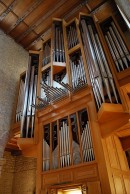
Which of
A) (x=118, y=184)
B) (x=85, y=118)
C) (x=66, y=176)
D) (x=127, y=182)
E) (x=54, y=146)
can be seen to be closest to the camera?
(x=118, y=184)

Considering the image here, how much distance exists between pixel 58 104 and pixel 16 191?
6.04 meters

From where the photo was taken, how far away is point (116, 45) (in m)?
5.77

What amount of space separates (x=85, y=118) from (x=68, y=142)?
78 centimetres

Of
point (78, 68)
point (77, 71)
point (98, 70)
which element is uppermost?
point (78, 68)

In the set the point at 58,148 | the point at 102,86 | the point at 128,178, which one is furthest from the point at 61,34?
the point at 128,178

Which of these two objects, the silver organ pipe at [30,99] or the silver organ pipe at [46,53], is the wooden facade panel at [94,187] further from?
the silver organ pipe at [46,53]

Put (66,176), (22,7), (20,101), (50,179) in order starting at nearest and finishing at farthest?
1. (66,176)
2. (50,179)
3. (20,101)
4. (22,7)

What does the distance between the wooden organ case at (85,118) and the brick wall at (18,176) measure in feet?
12.5

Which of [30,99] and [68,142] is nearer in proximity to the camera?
[68,142]

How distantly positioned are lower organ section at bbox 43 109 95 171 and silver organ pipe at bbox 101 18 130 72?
5.51ft

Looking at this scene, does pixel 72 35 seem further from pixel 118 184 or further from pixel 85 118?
pixel 118 184

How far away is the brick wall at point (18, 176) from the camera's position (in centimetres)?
895

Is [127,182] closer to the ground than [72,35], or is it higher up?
closer to the ground

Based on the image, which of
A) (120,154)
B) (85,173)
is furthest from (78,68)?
(85,173)
